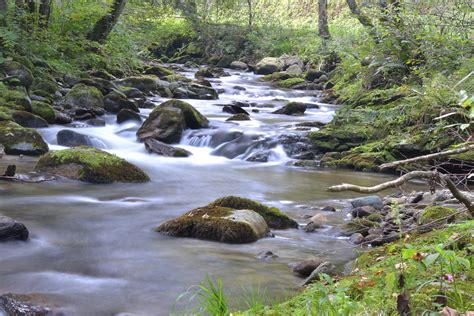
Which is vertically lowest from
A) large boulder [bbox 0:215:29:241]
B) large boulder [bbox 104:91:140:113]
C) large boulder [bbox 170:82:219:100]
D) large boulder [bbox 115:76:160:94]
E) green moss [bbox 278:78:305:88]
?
large boulder [bbox 0:215:29:241]

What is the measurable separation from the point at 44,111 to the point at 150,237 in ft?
26.2

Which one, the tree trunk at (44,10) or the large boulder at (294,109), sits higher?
the tree trunk at (44,10)

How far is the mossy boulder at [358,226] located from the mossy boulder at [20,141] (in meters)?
6.18

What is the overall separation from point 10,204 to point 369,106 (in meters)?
8.72

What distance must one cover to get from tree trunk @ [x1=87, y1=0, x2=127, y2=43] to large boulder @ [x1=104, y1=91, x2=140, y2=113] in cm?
410

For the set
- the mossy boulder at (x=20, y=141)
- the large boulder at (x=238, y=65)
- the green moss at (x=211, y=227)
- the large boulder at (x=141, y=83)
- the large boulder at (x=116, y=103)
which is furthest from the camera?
the large boulder at (x=238, y=65)

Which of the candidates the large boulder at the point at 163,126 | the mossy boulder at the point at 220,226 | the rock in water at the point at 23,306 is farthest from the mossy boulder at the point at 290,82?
the rock in water at the point at 23,306

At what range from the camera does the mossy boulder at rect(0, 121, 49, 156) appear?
390 inches

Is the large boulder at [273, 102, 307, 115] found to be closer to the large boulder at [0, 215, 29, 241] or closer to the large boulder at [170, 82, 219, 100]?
the large boulder at [170, 82, 219, 100]

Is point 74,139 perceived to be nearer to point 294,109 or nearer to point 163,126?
point 163,126

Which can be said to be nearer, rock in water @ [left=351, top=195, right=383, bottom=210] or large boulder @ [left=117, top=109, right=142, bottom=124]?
rock in water @ [left=351, top=195, right=383, bottom=210]

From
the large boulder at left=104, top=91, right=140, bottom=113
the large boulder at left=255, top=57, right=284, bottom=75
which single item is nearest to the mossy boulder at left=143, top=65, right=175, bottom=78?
the large boulder at left=255, top=57, right=284, bottom=75

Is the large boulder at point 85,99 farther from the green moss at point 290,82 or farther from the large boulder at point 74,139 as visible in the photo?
the green moss at point 290,82

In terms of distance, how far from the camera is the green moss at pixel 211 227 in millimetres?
5688
